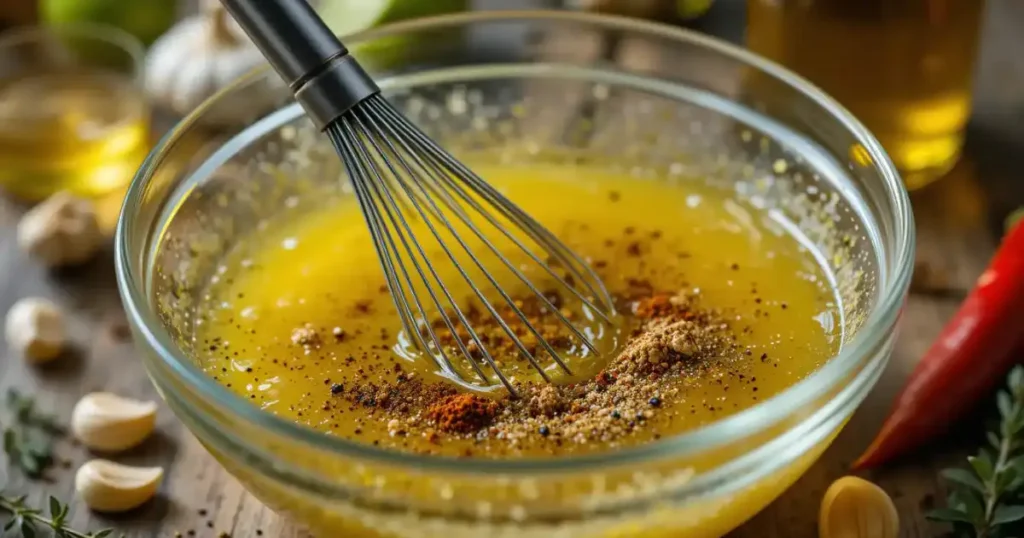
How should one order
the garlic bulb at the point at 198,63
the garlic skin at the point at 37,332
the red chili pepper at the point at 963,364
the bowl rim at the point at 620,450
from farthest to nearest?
the garlic bulb at the point at 198,63, the garlic skin at the point at 37,332, the red chili pepper at the point at 963,364, the bowl rim at the point at 620,450

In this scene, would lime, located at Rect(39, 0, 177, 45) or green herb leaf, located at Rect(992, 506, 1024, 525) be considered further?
lime, located at Rect(39, 0, 177, 45)

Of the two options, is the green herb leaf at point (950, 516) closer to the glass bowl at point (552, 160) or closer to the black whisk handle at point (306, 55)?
the glass bowl at point (552, 160)

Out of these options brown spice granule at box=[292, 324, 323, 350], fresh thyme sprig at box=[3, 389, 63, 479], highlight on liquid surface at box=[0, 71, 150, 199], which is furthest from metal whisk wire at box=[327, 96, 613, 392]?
highlight on liquid surface at box=[0, 71, 150, 199]

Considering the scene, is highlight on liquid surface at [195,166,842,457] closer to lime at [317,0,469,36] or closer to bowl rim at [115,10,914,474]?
bowl rim at [115,10,914,474]

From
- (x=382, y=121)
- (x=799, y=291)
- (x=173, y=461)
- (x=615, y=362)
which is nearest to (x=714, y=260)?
(x=799, y=291)

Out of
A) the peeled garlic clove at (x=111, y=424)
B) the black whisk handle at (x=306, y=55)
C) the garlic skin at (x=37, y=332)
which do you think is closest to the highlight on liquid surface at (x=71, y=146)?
the garlic skin at (x=37, y=332)

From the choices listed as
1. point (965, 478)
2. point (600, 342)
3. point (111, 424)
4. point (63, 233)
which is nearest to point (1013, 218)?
point (965, 478)
